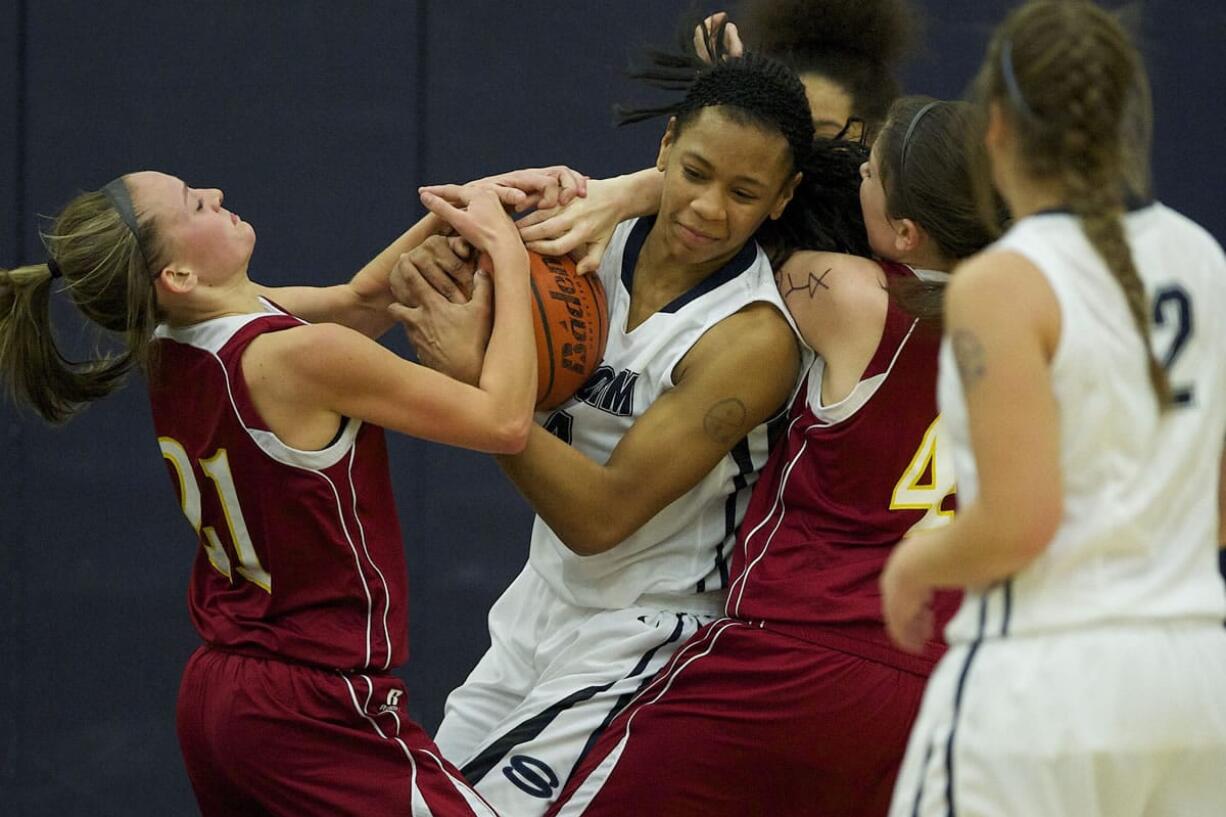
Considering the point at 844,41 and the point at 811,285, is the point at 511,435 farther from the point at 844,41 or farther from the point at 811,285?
the point at 844,41

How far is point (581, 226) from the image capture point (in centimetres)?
310

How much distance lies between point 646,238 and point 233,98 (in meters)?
1.61

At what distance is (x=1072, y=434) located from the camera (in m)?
2.00

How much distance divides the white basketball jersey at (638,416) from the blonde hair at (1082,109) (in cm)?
100

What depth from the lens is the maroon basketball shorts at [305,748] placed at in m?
2.69

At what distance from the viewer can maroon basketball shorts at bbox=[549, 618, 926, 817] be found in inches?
110

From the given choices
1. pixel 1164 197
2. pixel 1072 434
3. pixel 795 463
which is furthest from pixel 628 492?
pixel 1164 197

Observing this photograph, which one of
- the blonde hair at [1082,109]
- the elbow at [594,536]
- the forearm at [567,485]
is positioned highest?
the blonde hair at [1082,109]

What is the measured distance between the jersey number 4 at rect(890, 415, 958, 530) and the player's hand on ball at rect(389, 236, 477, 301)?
793mm

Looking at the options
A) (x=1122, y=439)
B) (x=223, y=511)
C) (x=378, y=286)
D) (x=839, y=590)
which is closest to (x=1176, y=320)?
(x=1122, y=439)

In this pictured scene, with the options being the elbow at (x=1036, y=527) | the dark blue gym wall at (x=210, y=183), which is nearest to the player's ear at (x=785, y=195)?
the elbow at (x=1036, y=527)

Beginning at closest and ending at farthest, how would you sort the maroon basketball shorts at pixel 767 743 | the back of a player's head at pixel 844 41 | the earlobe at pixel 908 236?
the maroon basketball shorts at pixel 767 743 < the earlobe at pixel 908 236 < the back of a player's head at pixel 844 41

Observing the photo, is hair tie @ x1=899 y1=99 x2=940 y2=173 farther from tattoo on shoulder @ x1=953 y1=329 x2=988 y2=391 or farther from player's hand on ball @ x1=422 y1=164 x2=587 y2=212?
tattoo on shoulder @ x1=953 y1=329 x2=988 y2=391

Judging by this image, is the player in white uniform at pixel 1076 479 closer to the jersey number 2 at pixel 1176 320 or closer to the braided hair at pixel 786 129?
the jersey number 2 at pixel 1176 320
